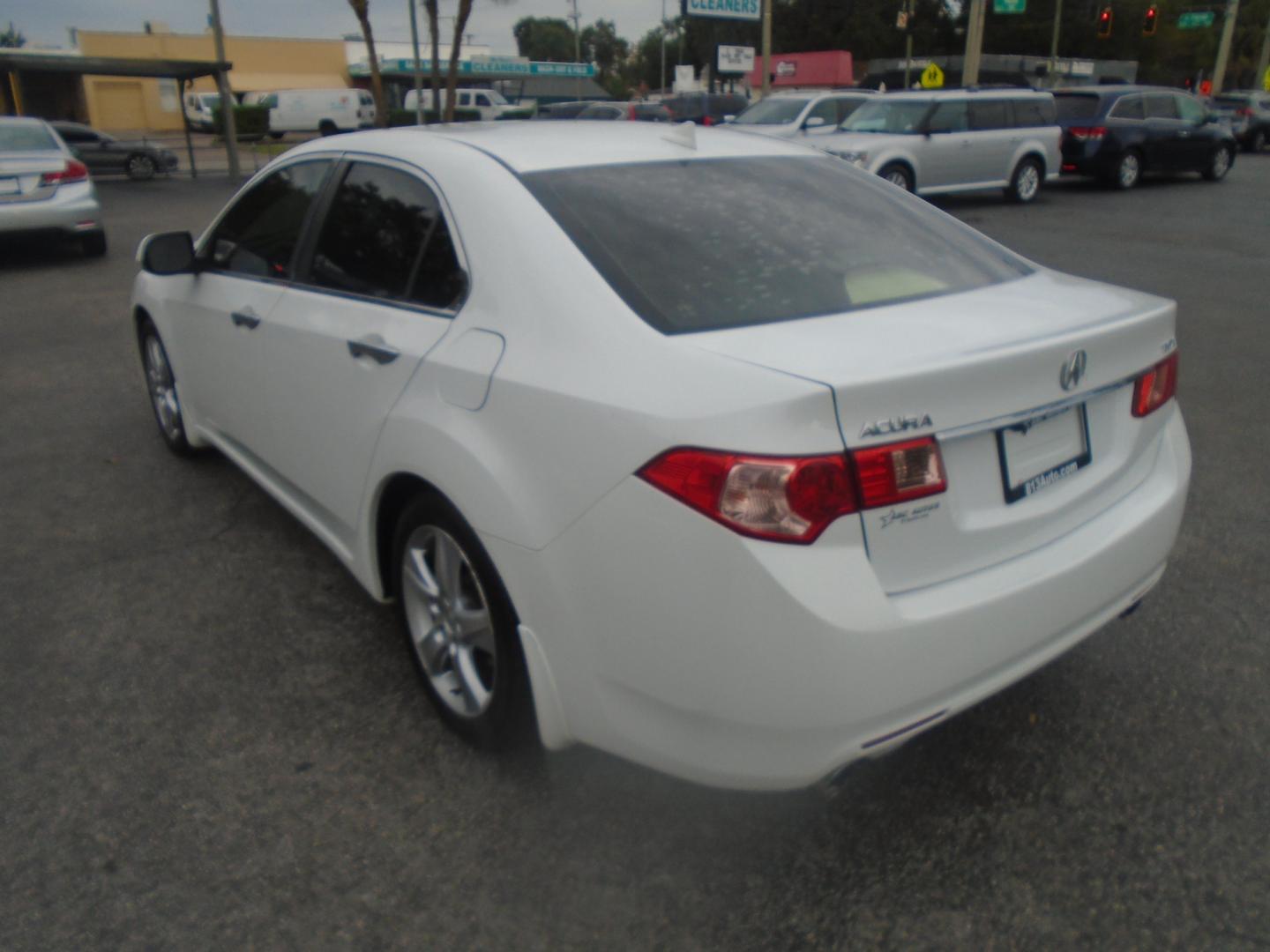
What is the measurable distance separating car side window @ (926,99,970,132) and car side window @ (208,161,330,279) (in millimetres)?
14550

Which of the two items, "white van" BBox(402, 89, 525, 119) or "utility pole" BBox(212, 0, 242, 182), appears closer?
"utility pole" BBox(212, 0, 242, 182)

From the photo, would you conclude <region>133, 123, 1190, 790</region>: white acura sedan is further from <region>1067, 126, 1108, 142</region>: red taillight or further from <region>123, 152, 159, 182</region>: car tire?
<region>123, 152, 159, 182</region>: car tire

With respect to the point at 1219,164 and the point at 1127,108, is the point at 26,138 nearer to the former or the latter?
the point at 1127,108

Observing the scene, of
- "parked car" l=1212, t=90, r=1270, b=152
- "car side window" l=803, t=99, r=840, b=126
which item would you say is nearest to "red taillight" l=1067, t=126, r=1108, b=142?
"car side window" l=803, t=99, r=840, b=126

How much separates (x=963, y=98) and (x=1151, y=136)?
4690 mm

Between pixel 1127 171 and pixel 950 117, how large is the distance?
4.64 meters

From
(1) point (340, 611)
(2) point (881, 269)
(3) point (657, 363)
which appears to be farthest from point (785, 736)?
(1) point (340, 611)

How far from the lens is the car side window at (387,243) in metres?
2.80

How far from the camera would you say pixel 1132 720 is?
2951mm

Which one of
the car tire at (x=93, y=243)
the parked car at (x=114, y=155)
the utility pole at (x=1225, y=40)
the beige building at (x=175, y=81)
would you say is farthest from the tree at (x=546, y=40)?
the car tire at (x=93, y=243)

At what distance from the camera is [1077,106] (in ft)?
64.3

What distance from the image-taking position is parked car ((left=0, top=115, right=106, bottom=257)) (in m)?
11.0

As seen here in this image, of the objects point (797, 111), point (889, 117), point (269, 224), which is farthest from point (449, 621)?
point (797, 111)

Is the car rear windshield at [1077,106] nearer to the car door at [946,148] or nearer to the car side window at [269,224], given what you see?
the car door at [946,148]
